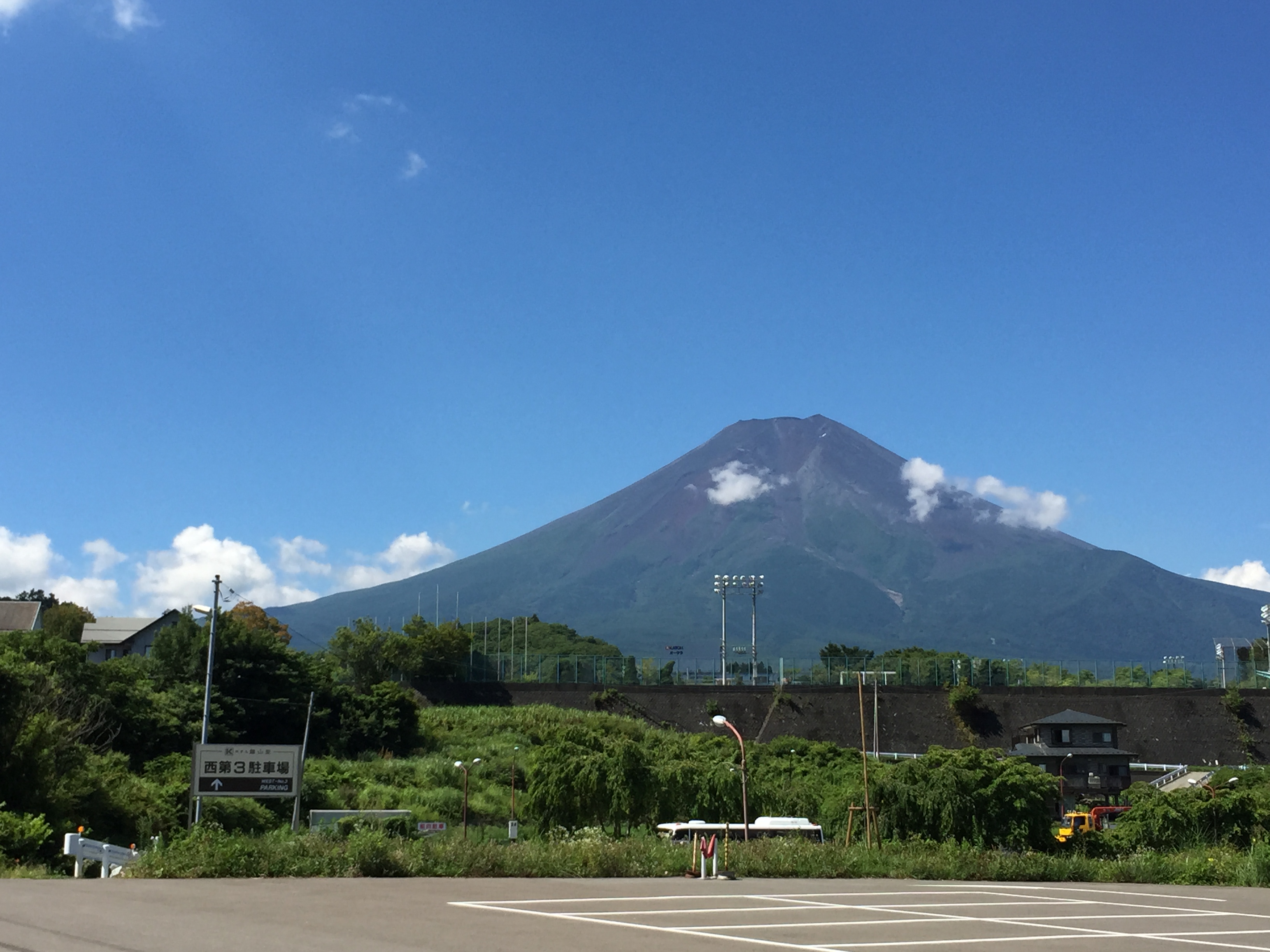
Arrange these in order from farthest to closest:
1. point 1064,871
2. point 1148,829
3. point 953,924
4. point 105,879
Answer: point 1148,829 → point 1064,871 → point 105,879 → point 953,924

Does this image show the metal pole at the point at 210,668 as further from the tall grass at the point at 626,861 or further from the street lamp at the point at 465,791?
the tall grass at the point at 626,861

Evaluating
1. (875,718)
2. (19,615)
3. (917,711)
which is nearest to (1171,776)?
(917,711)

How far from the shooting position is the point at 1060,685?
6384 cm

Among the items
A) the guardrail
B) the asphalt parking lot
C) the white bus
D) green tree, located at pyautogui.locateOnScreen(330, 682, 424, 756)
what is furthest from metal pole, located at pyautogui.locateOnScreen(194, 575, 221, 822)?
the guardrail

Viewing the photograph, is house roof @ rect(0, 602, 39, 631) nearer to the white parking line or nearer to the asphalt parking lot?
the asphalt parking lot

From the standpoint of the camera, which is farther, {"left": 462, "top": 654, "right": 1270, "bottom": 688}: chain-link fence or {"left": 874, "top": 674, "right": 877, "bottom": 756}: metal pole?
{"left": 462, "top": 654, "right": 1270, "bottom": 688}: chain-link fence

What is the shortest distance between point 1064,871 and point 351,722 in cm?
3952

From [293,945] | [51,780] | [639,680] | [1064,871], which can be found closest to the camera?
[293,945]

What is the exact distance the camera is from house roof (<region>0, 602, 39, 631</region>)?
256ft

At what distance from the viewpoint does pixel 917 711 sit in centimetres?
6275

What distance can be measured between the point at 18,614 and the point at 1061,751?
67735mm

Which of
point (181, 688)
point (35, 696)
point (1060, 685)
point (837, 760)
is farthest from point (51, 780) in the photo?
point (1060, 685)

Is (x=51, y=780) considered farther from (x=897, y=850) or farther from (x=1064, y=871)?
(x=1064, y=871)

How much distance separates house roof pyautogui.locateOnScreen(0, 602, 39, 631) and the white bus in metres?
57.6
